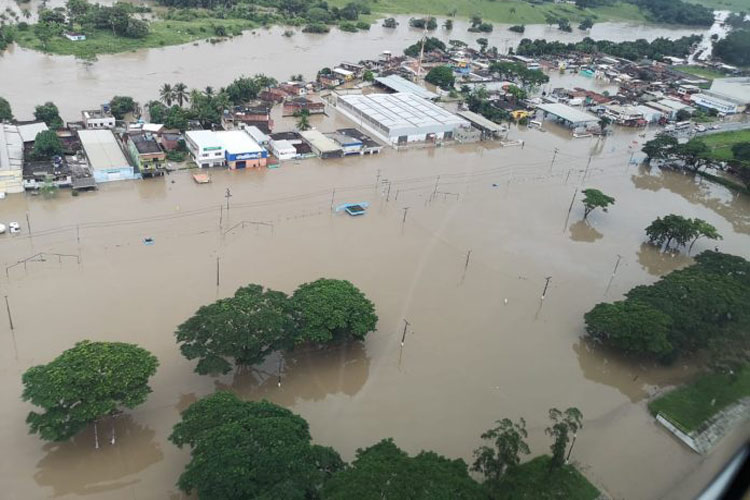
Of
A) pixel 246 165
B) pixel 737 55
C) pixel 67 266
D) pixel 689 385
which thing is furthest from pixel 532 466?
pixel 737 55

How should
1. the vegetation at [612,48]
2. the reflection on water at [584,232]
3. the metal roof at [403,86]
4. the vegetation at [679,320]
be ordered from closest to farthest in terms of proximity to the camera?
1. the vegetation at [679,320]
2. the reflection on water at [584,232]
3. the metal roof at [403,86]
4. the vegetation at [612,48]

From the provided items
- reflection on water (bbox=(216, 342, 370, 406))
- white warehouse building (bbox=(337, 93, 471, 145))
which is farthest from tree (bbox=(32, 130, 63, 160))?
white warehouse building (bbox=(337, 93, 471, 145))

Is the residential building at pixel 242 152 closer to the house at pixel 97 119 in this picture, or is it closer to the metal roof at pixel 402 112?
the house at pixel 97 119

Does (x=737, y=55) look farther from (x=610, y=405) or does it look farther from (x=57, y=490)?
(x=57, y=490)

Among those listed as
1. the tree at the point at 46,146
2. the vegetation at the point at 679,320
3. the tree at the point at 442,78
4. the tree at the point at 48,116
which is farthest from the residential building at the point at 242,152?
the tree at the point at 442,78


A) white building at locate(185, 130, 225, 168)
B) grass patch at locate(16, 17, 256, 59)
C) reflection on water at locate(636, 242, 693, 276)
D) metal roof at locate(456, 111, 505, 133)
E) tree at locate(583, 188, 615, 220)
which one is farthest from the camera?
grass patch at locate(16, 17, 256, 59)

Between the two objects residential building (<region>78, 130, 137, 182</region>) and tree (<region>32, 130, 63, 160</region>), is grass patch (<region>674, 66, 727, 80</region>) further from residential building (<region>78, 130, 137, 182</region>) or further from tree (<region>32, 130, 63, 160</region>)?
tree (<region>32, 130, 63, 160</region>)
